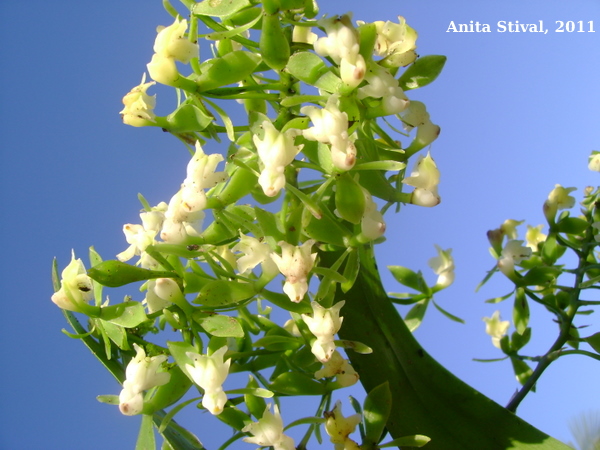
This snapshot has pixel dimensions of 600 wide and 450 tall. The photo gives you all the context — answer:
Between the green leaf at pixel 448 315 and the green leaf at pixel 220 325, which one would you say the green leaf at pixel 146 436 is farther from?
the green leaf at pixel 448 315

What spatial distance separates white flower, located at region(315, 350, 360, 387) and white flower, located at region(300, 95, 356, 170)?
143 millimetres

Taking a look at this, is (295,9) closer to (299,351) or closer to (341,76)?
(341,76)

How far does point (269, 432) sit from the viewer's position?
0.41 m

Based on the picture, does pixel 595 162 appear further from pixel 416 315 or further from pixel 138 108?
pixel 138 108

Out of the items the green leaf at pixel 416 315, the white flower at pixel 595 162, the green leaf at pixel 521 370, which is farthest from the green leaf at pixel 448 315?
the white flower at pixel 595 162

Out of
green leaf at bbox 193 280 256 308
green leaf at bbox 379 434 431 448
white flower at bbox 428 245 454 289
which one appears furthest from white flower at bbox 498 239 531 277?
green leaf at bbox 193 280 256 308

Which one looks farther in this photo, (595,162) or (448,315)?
(595,162)

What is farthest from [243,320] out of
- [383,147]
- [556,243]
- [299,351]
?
[556,243]

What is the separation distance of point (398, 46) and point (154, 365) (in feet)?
0.95

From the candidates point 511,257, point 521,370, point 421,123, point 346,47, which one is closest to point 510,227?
point 511,257

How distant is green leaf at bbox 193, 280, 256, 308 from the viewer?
Result: 1.32 ft

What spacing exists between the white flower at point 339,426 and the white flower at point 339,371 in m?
0.03

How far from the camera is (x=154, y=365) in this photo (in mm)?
393

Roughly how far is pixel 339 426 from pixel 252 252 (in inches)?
5.8
